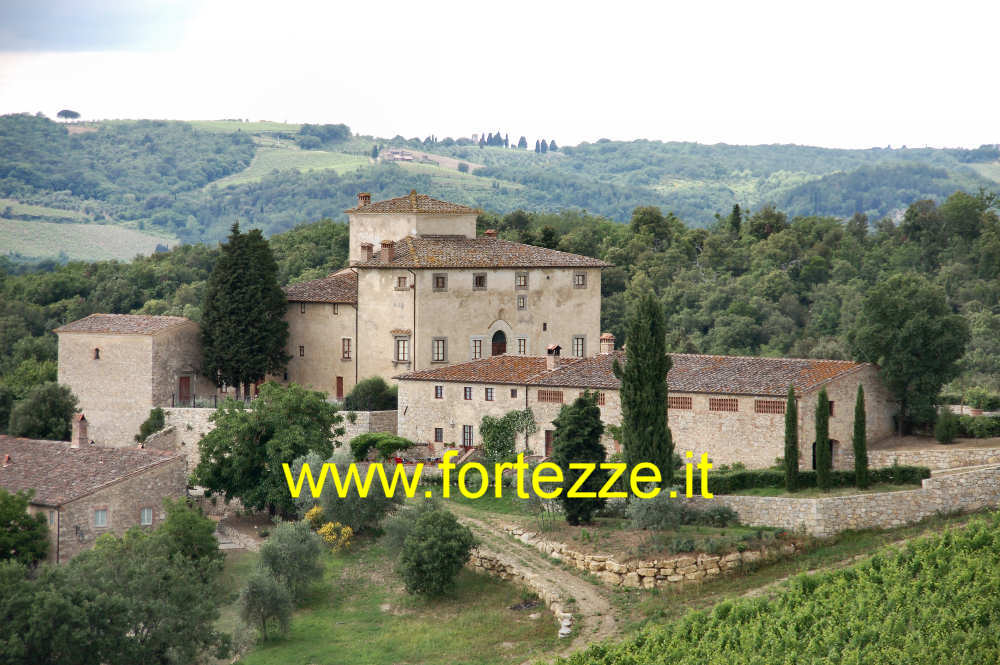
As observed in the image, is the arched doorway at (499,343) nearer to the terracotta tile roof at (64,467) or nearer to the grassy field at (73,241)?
the terracotta tile roof at (64,467)

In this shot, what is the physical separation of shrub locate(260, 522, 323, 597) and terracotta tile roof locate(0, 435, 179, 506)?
247 inches

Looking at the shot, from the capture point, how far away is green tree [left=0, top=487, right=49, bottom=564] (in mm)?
36781

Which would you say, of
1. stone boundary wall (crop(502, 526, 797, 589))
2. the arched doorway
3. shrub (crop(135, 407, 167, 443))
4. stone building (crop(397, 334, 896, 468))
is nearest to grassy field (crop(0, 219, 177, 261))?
shrub (crop(135, 407, 167, 443))

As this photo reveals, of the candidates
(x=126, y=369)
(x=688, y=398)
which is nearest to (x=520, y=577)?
(x=688, y=398)

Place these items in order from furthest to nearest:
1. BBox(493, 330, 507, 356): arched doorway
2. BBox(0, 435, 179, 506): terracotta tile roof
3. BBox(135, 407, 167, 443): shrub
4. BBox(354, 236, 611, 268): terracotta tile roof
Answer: BBox(493, 330, 507, 356): arched doorway → BBox(354, 236, 611, 268): terracotta tile roof → BBox(135, 407, 167, 443): shrub → BBox(0, 435, 179, 506): terracotta tile roof

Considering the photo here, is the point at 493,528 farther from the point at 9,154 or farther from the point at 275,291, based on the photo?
the point at 9,154

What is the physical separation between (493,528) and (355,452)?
7299 mm

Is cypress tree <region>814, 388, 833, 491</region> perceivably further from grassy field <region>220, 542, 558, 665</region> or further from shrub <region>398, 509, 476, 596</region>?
shrub <region>398, 509, 476, 596</region>

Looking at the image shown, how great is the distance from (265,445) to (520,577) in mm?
10545

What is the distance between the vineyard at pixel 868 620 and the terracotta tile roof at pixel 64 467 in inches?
661

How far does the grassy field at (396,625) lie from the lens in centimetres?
3206

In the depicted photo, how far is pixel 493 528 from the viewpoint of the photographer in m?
37.6

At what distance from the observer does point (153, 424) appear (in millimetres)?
47406

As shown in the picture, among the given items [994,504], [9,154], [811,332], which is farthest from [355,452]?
[9,154]
